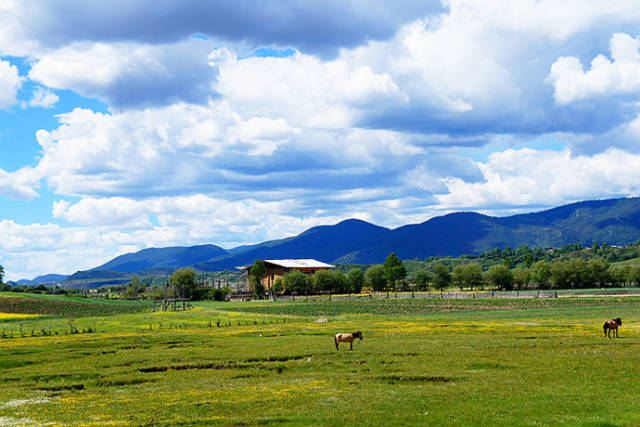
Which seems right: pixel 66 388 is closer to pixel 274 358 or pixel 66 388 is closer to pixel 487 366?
pixel 274 358

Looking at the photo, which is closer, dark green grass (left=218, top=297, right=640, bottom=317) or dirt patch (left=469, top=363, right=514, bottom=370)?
dirt patch (left=469, top=363, right=514, bottom=370)

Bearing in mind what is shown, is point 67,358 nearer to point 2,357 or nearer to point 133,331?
point 2,357

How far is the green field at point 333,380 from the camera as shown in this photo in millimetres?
28703

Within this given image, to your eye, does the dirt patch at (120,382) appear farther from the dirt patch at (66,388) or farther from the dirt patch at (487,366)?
the dirt patch at (487,366)

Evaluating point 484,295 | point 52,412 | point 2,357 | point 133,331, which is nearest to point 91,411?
point 52,412

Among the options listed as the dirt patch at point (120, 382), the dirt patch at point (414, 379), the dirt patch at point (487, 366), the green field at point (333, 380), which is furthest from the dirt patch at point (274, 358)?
the dirt patch at point (487, 366)

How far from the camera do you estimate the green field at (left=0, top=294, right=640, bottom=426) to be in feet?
94.2

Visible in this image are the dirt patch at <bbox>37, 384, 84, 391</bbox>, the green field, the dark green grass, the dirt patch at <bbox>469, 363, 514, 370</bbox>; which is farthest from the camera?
the dark green grass

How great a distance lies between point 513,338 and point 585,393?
28.2 m

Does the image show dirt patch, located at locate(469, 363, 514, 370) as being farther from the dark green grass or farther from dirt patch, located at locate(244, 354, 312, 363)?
the dark green grass

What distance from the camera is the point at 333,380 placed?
38594 mm

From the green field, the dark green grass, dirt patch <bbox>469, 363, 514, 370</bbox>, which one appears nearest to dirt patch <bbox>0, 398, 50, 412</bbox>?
the green field

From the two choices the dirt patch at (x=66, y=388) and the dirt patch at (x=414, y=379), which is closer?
the dirt patch at (x=414, y=379)

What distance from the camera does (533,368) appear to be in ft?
131
